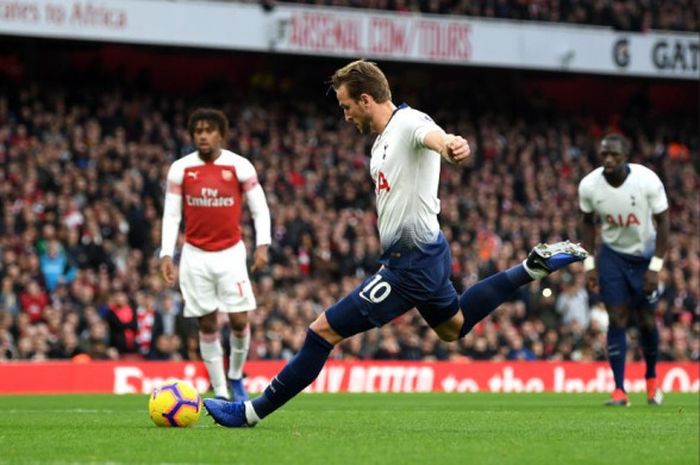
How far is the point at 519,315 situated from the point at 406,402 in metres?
10.0

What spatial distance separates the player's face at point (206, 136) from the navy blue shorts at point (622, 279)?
4.07m

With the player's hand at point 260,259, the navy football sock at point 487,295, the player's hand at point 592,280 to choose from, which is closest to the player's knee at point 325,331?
the navy football sock at point 487,295

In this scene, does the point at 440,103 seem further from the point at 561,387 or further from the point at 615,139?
the point at 615,139

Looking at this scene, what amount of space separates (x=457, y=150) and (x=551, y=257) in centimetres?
191

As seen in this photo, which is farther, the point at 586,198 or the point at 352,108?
the point at 586,198

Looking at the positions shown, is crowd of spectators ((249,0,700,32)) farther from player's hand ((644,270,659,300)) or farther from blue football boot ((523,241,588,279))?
blue football boot ((523,241,588,279))

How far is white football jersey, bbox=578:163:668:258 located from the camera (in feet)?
46.4

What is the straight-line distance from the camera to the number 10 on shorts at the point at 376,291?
30.1 feet

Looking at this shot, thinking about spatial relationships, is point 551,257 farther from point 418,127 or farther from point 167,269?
point 167,269

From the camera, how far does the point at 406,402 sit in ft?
51.8

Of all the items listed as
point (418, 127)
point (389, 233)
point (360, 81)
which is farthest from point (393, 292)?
point (360, 81)

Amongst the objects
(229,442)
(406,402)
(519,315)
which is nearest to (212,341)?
(406,402)

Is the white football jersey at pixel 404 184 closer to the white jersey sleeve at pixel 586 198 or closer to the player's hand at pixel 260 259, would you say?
the player's hand at pixel 260 259

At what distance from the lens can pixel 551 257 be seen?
9.70m
